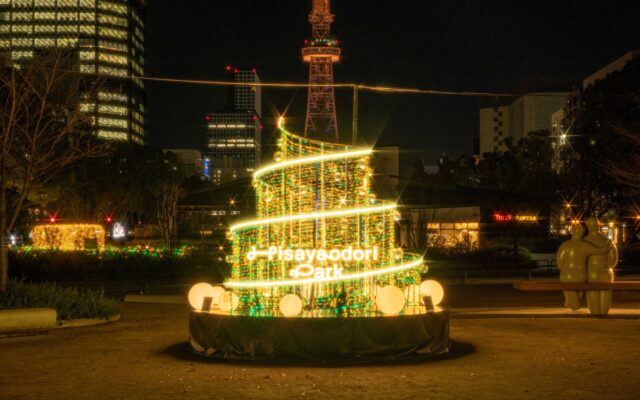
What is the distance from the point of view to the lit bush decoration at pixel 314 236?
1519cm

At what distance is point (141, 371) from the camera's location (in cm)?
1337

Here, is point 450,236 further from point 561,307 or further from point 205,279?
point 561,307

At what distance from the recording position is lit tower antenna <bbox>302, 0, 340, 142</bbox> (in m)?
80.3

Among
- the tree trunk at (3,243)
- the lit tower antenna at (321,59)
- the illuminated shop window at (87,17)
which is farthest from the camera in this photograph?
the illuminated shop window at (87,17)

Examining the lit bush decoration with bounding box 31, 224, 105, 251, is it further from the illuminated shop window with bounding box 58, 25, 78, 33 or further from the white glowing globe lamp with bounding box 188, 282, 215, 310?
the illuminated shop window with bounding box 58, 25, 78, 33

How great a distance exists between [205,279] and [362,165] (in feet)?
73.4

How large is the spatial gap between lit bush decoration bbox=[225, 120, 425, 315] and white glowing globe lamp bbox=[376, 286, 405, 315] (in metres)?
0.90

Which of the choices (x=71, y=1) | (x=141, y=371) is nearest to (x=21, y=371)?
(x=141, y=371)

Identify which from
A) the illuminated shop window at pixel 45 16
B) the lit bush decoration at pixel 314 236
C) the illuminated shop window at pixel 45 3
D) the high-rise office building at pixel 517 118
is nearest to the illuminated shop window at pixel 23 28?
the illuminated shop window at pixel 45 16

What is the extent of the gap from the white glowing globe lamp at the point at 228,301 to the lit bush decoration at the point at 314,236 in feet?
0.61

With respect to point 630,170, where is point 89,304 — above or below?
below

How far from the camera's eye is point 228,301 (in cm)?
1603

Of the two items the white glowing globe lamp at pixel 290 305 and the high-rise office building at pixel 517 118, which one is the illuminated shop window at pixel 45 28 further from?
the white glowing globe lamp at pixel 290 305

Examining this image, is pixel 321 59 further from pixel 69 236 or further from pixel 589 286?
pixel 589 286
